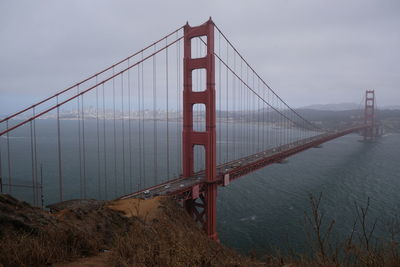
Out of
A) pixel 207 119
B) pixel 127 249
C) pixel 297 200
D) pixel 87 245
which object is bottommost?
pixel 297 200

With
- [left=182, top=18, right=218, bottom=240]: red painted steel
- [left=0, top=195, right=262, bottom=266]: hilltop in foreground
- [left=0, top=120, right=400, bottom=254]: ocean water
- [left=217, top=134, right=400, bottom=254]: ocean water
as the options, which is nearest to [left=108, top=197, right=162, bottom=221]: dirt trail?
[left=0, top=195, right=262, bottom=266]: hilltop in foreground

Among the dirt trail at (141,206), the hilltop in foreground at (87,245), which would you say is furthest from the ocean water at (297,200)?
the hilltop in foreground at (87,245)

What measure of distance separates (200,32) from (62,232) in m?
13.9

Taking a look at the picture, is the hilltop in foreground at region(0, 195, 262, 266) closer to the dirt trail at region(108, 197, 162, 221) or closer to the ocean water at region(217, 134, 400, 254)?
the dirt trail at region(108, 197, 162, 221)

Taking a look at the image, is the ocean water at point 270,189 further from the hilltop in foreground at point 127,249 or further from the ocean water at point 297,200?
the hilltop in foreground at point 127,249

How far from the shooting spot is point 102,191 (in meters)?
25.6

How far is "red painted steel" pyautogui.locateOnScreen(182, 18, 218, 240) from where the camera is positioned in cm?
1566

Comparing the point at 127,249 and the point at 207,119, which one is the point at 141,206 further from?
the point at 127,249

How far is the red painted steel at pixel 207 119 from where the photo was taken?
1566 cm

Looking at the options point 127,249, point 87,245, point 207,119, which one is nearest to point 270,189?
point 207,119

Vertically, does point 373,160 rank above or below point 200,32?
below

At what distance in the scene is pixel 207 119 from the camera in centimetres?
1595

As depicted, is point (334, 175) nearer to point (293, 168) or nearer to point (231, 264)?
point (293, 168)

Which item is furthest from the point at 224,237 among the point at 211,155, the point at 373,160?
the point at 373,160
